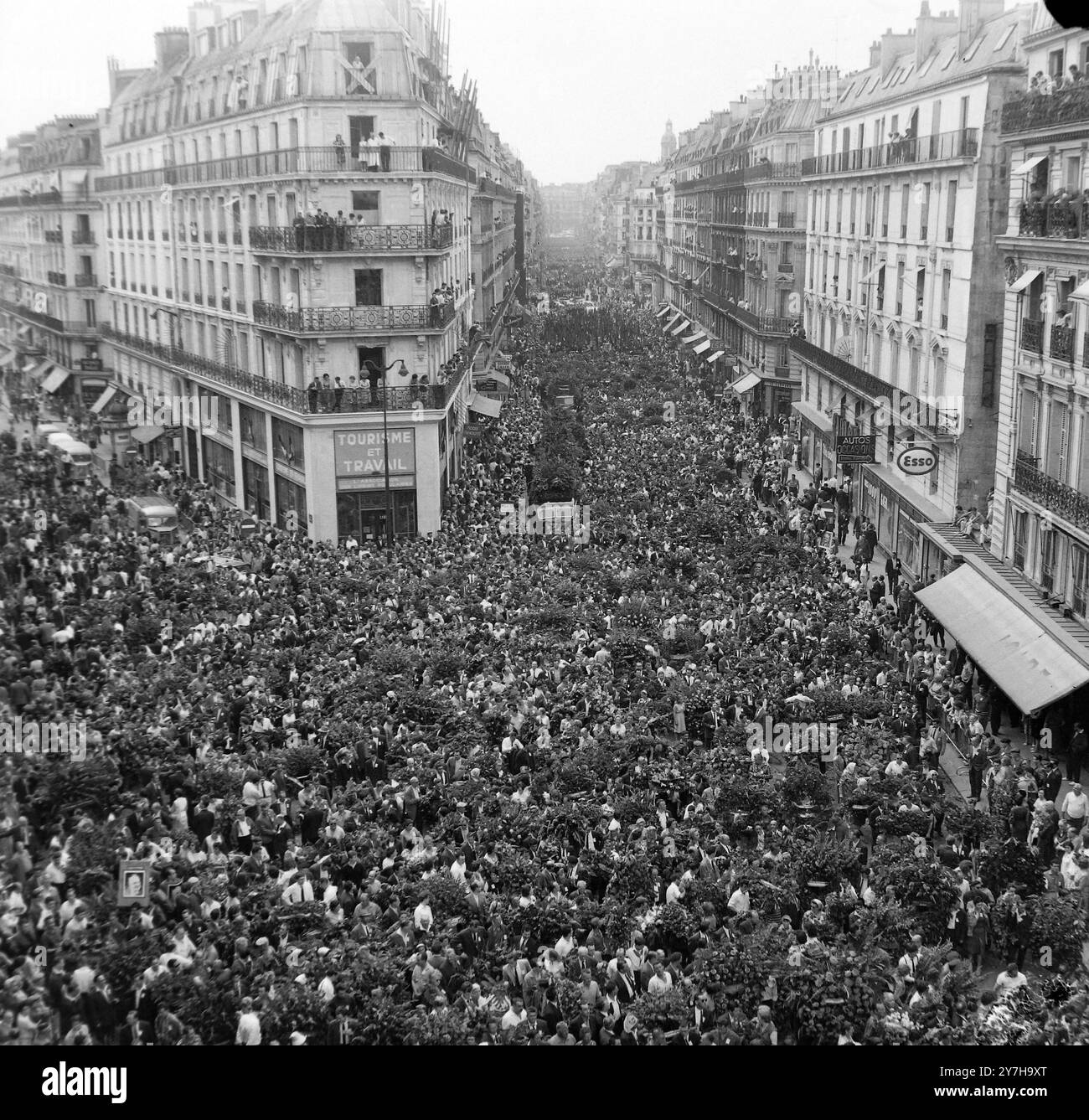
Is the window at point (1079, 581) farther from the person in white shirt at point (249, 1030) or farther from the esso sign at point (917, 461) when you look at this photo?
the person in white shirt at point (249, 1030)

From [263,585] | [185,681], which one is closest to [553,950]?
[185,681]

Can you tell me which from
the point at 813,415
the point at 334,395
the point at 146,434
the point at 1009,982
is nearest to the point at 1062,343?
the point at 1009,982

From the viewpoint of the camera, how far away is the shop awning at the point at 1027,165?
2875 cm

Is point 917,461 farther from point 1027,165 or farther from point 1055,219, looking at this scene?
point 1055,219

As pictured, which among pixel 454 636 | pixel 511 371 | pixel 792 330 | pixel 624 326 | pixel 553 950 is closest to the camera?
pixel 553 950

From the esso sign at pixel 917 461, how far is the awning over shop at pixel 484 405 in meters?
25.1

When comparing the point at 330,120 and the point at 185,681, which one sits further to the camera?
the point at 330,120

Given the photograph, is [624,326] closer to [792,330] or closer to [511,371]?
[511,371]

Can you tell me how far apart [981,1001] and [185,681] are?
55.1ft

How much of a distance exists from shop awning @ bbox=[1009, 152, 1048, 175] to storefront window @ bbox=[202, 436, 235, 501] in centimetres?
3321

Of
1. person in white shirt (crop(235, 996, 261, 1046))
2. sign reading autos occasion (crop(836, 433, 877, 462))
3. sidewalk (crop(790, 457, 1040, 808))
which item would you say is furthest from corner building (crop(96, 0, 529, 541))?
person in white shirt (crop(235, 996, 261, 1046))

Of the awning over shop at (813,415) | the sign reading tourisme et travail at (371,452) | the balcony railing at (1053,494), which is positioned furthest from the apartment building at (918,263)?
the sign reading tourisme et travail at (371,452)

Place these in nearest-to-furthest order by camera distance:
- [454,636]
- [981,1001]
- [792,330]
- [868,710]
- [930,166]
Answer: [981,1001] < [868,710] < [454,636] < [930,166] < [792,330]

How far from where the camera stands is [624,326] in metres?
117
